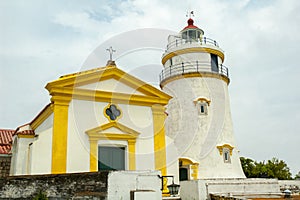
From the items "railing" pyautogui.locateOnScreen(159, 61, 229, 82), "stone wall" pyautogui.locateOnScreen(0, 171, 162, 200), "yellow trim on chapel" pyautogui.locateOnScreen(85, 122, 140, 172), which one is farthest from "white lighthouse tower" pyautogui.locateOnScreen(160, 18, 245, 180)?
"stone wall" pyautogui.locateOnScreen(0, 171, 162, 200)

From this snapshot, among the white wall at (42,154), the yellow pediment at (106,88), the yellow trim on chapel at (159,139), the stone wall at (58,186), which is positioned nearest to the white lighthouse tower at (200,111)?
the yellow trim on chapel at (159,139)

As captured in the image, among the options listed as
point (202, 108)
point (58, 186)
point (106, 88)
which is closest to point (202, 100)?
point (202, 108)

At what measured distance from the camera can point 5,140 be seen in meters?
19.8

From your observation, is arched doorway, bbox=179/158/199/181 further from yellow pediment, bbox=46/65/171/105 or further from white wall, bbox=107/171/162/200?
white wall, bbox=107/171/162/200

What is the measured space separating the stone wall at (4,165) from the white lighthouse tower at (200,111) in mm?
9125

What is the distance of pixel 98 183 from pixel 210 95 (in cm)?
1264

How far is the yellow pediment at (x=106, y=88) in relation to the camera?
1389 cm

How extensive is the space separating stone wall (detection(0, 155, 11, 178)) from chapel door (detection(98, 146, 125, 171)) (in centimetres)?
602

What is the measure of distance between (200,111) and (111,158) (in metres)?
7.89

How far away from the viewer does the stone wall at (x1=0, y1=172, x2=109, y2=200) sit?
32.1 ft

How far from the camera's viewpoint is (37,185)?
10.5m

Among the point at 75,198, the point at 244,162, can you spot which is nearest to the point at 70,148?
the point at 75,198

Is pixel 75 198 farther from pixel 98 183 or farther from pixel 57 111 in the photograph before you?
pixel 57 111

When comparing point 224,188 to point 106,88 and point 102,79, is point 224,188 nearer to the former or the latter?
point 106,88
